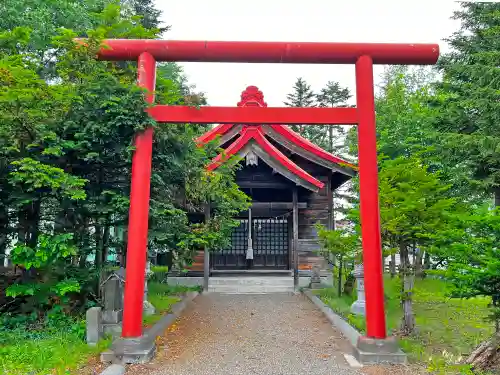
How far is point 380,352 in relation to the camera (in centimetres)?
566

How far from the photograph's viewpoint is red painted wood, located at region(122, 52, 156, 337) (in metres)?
5.77

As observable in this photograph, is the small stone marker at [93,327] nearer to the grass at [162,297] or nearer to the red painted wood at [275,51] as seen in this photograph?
the grass at [162,297]

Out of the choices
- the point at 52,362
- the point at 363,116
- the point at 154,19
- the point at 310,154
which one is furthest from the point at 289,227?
the point at 154,19

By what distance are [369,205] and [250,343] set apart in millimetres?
3168

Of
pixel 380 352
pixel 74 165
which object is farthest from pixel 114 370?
pixel 380 352

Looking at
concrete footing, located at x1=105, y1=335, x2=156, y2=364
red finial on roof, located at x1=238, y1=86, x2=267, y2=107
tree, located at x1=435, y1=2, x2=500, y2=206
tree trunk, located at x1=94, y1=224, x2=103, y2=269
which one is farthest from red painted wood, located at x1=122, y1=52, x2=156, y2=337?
red finial on roof, located at x1=238, y1=86, x2=267, y2=107

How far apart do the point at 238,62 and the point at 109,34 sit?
3365 millimetres

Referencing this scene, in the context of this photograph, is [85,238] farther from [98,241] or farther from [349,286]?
[349,286]

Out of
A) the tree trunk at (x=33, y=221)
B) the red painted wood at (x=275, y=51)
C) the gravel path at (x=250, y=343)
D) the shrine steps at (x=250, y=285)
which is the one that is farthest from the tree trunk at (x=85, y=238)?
the shrine steps at (x=250, y=285)

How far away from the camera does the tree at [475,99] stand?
10117mm

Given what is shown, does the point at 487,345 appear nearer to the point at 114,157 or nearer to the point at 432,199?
the point at 432,199

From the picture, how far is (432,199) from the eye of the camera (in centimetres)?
678

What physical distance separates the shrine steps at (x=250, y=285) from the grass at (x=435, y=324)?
2.00 m

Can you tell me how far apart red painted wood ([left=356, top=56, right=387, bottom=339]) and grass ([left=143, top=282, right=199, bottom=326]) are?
14.1 ft
